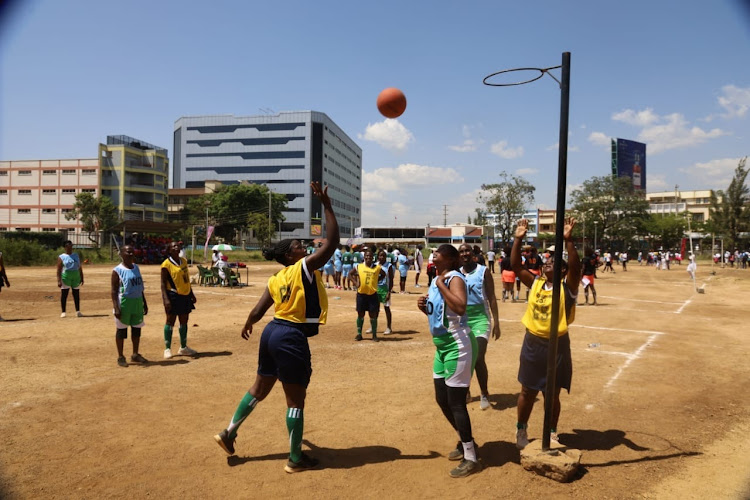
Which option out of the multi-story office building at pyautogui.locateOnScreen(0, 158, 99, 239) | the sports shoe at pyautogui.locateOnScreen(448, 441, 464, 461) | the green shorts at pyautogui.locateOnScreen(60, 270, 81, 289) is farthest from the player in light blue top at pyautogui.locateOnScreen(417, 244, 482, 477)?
the multi-story office building at pyautogui.locateOnScreen(0, 158, 99, 239)

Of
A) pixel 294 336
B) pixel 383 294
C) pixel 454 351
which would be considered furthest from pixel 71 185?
pixel 454 351

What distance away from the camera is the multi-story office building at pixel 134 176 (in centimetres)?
7619

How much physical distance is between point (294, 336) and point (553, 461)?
2.53 metres

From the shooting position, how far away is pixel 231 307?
16.0 meters

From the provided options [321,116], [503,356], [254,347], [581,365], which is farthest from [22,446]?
[321,116]

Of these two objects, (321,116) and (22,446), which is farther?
(321,116)

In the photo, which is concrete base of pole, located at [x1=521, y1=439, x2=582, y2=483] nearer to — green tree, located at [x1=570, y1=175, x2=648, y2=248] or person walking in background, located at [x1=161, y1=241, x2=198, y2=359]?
person walking in background, located at [x1=161, y1=241, x2=198, y2=359]

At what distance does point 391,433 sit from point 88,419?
3.53 metres

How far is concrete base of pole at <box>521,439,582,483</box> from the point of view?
13.9 ft

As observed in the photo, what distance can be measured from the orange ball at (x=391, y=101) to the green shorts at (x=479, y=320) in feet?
10.3

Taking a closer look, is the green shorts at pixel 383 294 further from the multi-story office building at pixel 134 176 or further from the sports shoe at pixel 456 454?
the multi-story office building at pixel 134 176

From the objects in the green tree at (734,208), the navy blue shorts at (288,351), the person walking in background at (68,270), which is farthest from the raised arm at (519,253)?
the green tree at (734,208)

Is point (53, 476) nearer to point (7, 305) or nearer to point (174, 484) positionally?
point (174, 484)

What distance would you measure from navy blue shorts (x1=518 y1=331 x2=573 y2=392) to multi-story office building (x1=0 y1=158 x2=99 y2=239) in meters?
84.4
